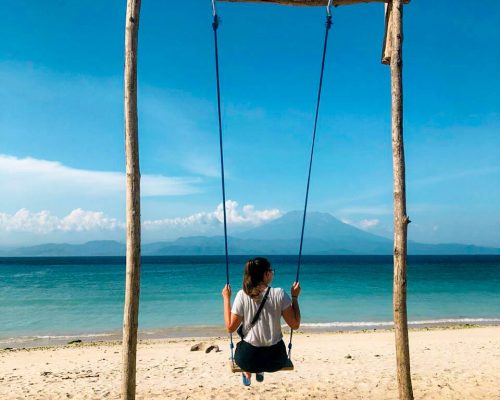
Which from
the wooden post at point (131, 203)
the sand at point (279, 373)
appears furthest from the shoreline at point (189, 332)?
the wooden post at point (131, 203)

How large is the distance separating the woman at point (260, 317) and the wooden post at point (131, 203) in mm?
881

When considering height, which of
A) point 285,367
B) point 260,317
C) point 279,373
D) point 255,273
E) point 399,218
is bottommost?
point 279,373

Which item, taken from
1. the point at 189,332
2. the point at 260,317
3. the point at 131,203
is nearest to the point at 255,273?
the point at 260,317

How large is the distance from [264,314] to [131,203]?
5.14ft

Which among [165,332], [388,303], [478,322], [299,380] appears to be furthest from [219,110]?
[388,303]

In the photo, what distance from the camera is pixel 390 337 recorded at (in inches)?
564

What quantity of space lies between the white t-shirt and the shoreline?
1117 cm

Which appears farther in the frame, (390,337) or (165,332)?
(165,332)

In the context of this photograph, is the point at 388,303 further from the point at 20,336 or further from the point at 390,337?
the point at 20,336

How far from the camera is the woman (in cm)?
430

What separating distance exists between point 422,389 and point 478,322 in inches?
548

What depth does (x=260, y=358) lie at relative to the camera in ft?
15.2

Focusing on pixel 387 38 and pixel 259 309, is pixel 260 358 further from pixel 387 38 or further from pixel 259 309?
pixel 387 38

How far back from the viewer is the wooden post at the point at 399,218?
5078mm
